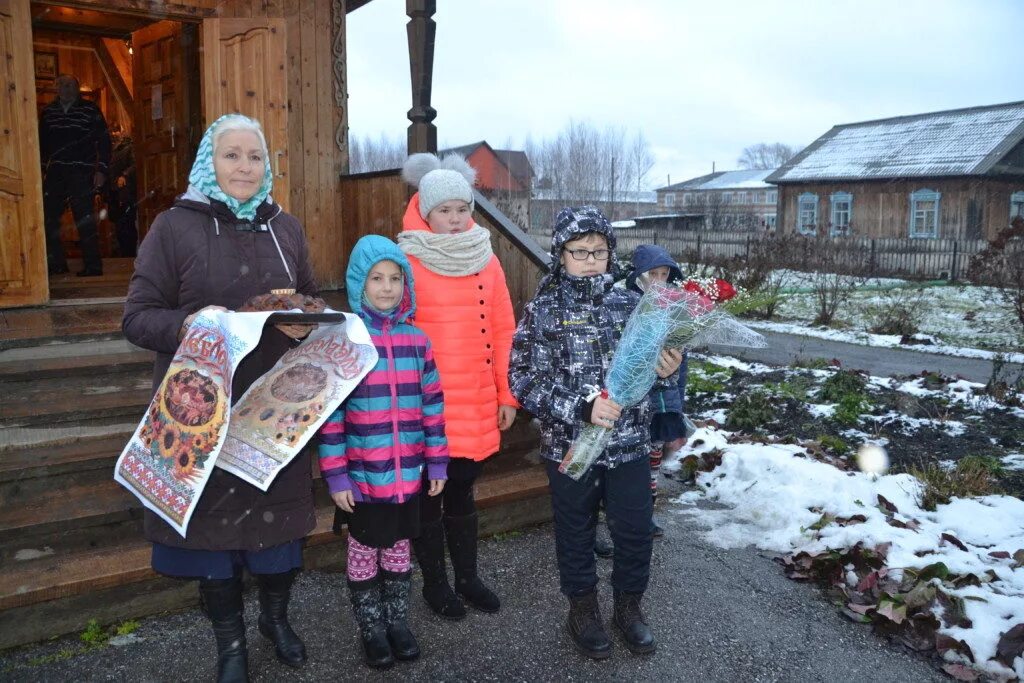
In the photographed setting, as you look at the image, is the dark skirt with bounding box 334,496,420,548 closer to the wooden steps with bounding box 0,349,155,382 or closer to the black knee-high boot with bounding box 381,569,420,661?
Result: the black knee-high boot with bounding box 381,569,420,661

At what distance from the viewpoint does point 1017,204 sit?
87.9ft

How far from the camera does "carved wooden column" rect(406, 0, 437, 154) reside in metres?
6.21

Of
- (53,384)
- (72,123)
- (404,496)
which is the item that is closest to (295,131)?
(72,123)

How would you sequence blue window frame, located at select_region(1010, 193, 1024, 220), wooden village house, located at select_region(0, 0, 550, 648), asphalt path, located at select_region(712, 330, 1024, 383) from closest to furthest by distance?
wooden village house, located at select_region(0, 0, 550, 648)
asphalt path, located at select_region(712, 330, 1024, 383)
blue window frame, located at select_region(1010, 193, 1024, 220)

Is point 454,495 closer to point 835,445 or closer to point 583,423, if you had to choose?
point 583,423

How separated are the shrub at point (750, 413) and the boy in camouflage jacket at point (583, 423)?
11.4 feet

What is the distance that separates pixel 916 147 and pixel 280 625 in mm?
32417

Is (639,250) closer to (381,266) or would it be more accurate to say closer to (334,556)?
(381,266)

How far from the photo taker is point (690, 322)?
2838 mm

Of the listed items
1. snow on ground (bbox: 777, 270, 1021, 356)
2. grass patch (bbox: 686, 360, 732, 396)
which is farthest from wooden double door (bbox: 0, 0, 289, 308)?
snow on ground (bbox: 777, 270, 1021, 356)

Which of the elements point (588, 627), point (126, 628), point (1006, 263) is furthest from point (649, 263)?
point (1006, 263)

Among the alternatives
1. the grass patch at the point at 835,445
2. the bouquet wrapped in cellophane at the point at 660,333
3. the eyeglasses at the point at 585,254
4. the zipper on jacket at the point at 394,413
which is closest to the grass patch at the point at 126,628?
the zipper on jacket at the point at 394,413

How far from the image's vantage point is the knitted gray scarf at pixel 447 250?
3.23 m

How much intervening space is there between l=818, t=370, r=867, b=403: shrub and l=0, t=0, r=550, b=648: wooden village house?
356 centimetres
